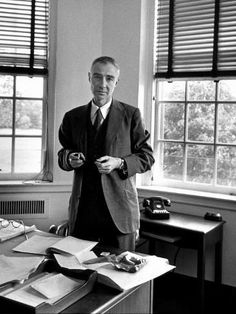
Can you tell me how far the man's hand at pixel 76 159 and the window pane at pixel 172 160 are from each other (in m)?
1.74

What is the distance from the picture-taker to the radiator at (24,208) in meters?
3.43

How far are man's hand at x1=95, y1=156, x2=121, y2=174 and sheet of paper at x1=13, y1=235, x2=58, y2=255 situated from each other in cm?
40

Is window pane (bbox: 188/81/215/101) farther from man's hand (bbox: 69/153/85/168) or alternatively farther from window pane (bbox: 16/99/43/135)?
man's hand (bbox: 69/153/85/168)

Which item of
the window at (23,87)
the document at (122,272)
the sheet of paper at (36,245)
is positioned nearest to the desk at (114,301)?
the document at (122,272)

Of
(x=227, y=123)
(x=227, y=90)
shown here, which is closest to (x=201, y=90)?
(x=227, y=90)

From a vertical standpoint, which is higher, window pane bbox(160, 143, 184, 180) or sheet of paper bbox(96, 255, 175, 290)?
window pane bbox(160, 143, 184, 180)

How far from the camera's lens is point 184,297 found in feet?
10.6

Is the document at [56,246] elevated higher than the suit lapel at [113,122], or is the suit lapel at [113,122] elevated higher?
the suit lapel at [113,122]

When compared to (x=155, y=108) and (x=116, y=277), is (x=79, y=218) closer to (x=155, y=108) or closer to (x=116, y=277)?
(x=116, y=277)

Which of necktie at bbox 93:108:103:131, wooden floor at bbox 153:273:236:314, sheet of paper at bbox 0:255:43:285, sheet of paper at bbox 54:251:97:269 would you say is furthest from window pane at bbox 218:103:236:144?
sheet of paper at bbox 0:255:43:285

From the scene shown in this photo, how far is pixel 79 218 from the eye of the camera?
6.94ft

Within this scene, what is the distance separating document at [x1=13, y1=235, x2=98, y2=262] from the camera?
1599mm

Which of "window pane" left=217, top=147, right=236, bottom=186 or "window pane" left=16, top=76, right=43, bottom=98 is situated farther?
"window pane" left=16, top=76, right=43, bottom=98

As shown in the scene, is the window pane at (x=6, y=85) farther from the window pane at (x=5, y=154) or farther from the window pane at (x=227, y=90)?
the window pane at (x=227, y=90)
